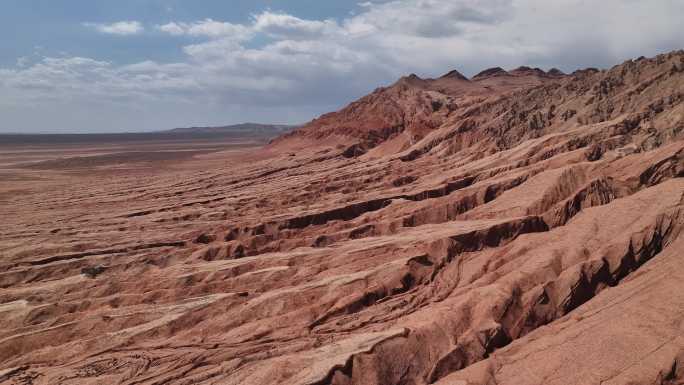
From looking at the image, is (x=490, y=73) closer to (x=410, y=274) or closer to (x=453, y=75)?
(x=453, y=75)

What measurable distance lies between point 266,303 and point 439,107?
157 feet

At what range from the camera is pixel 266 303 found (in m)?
16.4

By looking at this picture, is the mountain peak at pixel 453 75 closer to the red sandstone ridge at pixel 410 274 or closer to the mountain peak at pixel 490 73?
the mountain peak at pixel 490 73

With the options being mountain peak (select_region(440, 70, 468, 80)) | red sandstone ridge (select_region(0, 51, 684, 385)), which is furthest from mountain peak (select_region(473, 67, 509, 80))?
red sandstone ridge (select_region(0, 51, 684, 385))

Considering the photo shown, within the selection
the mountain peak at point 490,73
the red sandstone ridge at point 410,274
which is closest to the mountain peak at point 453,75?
the mountain peak at point 490,73

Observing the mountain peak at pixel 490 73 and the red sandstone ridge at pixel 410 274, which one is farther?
the mountain peak at pixel 490 73

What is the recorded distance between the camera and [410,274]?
674 inches

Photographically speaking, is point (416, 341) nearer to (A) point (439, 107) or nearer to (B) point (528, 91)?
(B) point (528, 91)

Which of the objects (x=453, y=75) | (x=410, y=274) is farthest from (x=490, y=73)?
(x=410, y=274)

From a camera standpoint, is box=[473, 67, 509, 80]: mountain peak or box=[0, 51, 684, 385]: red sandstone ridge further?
box=[473, 67, 509, 80]: mountain peak

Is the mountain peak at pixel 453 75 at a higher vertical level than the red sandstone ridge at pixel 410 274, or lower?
higher

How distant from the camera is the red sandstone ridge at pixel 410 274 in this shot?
12.3m

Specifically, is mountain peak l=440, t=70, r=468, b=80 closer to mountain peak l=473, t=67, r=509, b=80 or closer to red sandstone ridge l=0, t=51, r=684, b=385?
mountain peak l=473, t=67, r=509, b=80

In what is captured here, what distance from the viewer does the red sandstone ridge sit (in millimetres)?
12328
